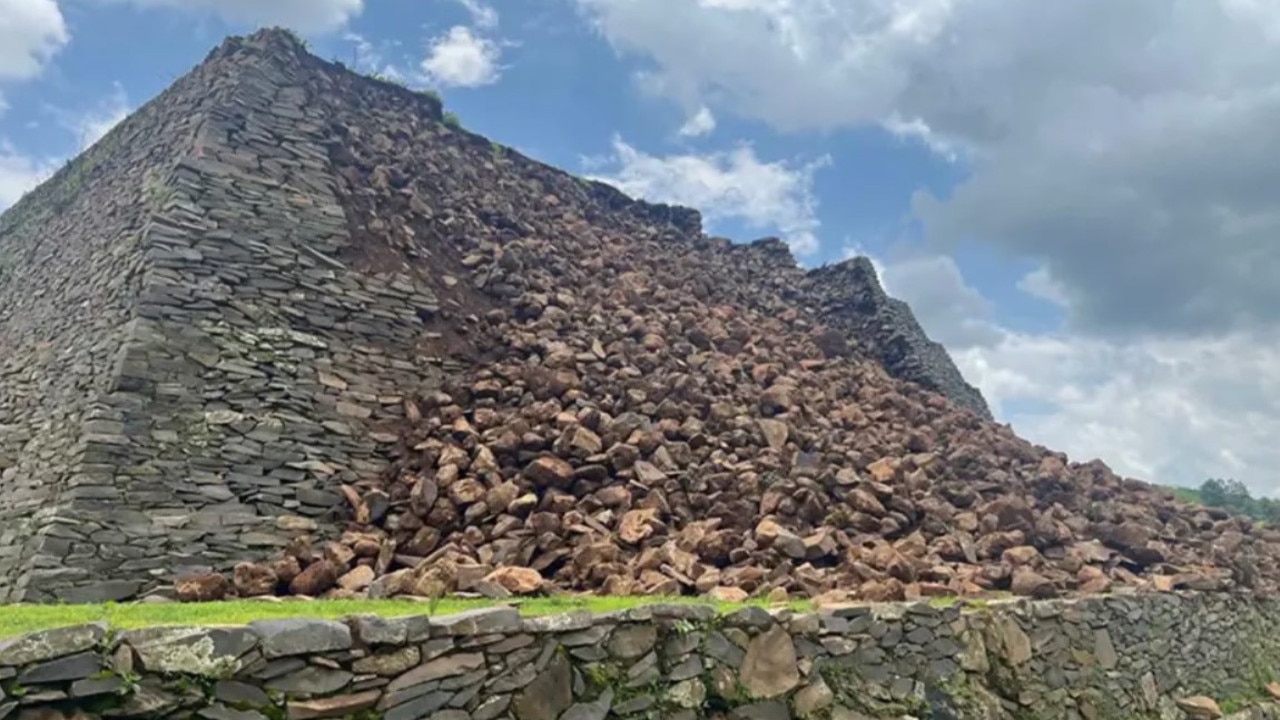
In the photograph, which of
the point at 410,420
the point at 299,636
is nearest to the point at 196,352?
the point at 410,420

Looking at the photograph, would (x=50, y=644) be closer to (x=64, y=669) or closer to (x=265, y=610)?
(x=64, y=669)

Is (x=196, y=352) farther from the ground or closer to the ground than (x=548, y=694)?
farther from the ground

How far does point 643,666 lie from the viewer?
5879 mm

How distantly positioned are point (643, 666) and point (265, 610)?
2.65 meters

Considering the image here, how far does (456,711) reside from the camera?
5.00 m

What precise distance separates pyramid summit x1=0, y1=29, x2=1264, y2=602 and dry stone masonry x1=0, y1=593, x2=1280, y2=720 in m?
0.65

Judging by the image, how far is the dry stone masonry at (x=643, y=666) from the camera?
4180 millimetres

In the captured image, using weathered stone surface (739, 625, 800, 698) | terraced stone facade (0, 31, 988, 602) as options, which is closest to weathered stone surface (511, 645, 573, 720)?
weathered stone surface (739, 625, 800, 698)

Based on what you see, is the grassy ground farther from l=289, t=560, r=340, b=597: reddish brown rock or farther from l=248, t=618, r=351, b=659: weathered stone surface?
l=289, t=560, r=340, b=597: reddish brown rock

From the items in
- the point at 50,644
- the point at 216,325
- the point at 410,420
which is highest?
the point at 216,325

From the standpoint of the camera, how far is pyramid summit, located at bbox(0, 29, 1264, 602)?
30.4ft

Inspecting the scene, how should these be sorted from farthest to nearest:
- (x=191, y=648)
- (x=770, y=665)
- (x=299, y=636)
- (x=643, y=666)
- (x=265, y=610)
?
(x=770, y=665)
(x=265, y=610)
(x=643, y=666)
(x=299, y=636)
(x=191, y=648)

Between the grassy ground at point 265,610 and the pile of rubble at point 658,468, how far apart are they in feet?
3.00

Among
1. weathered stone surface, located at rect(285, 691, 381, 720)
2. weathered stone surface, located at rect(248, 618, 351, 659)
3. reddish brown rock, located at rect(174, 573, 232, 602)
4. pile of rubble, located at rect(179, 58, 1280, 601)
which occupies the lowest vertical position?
weathered stone surface, located at rect(285, 691, 381, 720)
